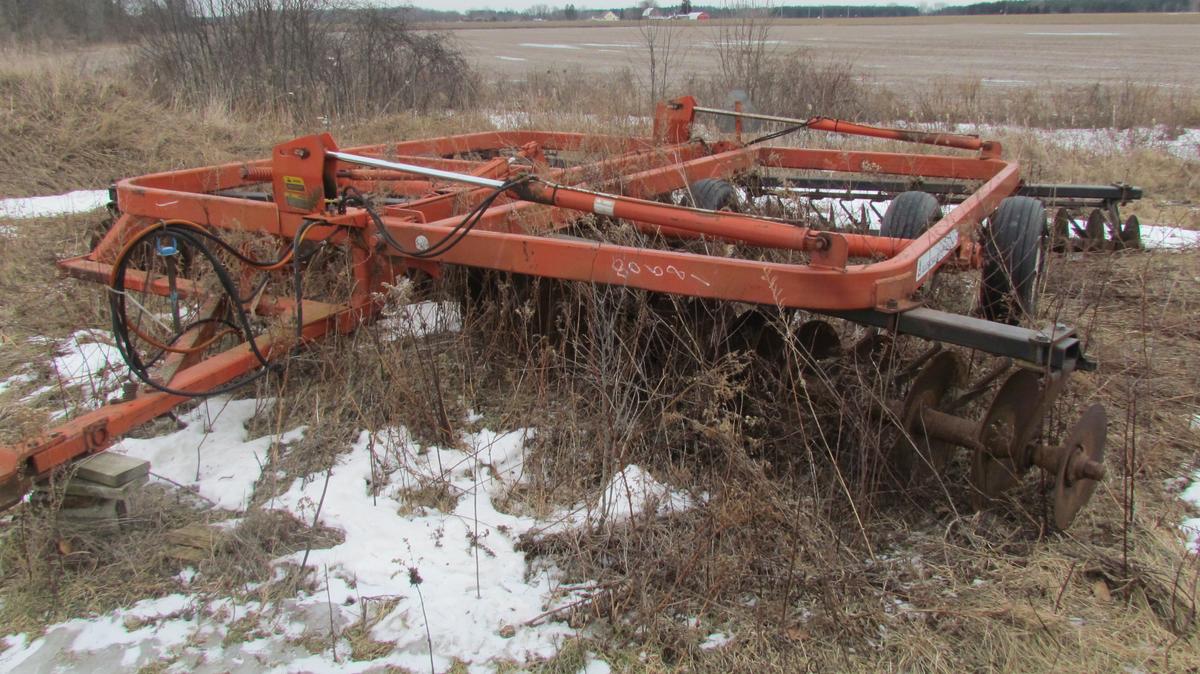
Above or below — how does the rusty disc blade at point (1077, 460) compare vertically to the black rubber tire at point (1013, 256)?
below

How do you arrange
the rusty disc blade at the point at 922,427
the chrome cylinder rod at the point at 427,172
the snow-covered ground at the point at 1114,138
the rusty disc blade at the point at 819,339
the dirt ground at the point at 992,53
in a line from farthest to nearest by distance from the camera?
the dirt ground at the point at 992,53 < the snow-covered ground at the point at 1114,138 < the rusty disc blade at the point at 819,339 < the chrome cylinder rod at the point at 427,172 < the rusty disc blade at the point at 922,427

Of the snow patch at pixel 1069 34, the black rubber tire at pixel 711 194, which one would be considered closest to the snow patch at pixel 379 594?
the black rubber tire at pixel 711 194

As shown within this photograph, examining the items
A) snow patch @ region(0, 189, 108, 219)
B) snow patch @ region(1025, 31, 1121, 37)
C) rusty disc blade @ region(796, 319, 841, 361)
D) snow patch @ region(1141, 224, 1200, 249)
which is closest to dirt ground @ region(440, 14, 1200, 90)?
snow patch @ region(1025, 31, 1121, 37)

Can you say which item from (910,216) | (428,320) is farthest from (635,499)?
(910,216)

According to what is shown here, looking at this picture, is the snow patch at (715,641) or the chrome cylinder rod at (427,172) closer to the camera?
the snow patch at (715,641)

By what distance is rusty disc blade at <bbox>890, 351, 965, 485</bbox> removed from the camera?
307cm

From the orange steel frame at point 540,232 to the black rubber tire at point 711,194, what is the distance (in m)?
0.11

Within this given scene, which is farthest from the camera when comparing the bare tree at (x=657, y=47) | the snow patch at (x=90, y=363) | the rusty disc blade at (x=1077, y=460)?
the bare tree at (x=657, y=47)

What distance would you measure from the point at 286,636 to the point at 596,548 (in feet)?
3.15

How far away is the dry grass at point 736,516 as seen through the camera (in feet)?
7.70

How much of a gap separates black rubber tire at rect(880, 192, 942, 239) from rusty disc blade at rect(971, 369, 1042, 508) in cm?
128

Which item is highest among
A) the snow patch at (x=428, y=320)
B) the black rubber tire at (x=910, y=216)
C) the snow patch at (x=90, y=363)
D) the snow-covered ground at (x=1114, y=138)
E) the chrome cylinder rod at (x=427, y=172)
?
the chrome cylinder rod at (x=427, y=172)

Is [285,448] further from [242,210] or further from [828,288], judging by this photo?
[828,288]

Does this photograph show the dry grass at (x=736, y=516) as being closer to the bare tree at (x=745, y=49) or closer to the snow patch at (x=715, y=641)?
the snow patch at (x=715, y=641)
